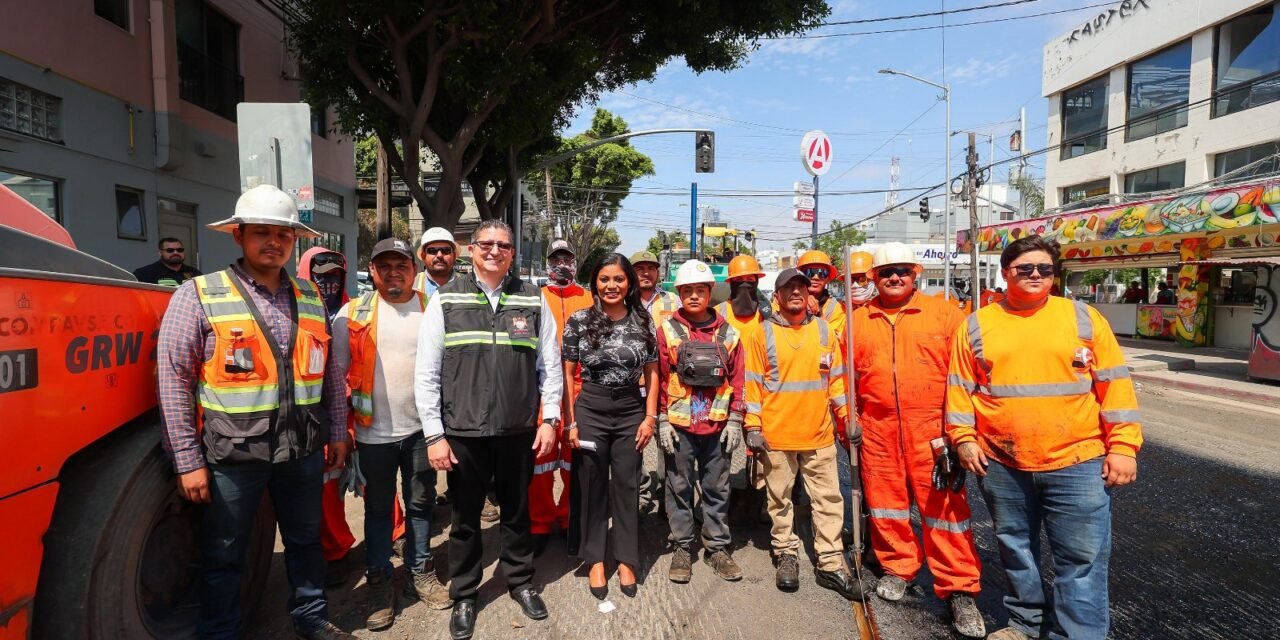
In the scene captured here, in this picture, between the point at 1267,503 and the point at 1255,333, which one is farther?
the point at 1255,333

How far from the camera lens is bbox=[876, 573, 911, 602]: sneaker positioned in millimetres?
3326

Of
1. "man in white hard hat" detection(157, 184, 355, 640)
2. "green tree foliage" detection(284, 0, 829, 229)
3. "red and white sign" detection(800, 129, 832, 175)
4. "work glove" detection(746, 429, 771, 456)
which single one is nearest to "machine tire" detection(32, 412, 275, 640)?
"man in white hard hat" detection(157, 184, 355, 640)

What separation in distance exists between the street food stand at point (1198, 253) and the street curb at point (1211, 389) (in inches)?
44.1

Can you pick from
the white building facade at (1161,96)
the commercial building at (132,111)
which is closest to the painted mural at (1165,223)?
the white building facade at (1161,96)

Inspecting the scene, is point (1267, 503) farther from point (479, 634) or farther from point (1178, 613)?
point (479, 634)

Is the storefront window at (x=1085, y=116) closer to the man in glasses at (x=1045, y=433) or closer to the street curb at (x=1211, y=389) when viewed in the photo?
the street curb at (x=1211, y=389)

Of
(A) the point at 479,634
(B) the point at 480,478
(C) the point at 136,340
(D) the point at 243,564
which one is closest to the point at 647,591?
(A) the point at 479,634

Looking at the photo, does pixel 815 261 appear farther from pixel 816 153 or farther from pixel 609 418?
pixel 816 153

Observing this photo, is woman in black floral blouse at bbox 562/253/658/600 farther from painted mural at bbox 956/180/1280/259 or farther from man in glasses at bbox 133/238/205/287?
painted mural at bbox 956/180/1280/259

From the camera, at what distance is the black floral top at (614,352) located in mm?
3422

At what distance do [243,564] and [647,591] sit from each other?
6.59 ft

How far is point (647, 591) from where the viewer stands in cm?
350

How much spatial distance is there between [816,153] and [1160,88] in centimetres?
1643

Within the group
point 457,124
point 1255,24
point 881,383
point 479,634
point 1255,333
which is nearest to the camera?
point 479,634
